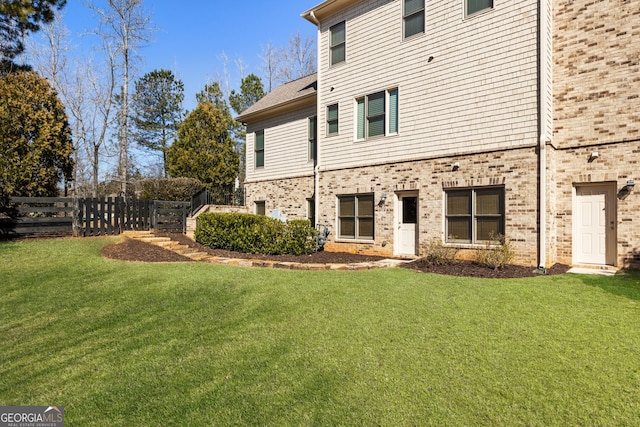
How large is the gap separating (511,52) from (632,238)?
515 centimetres

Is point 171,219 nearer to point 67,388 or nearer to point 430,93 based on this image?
point 430,93

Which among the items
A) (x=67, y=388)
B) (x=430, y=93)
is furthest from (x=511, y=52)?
(x=67, y=388)

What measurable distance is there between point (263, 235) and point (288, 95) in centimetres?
756

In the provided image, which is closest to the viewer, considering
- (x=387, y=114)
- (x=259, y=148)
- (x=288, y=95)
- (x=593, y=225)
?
(x=593, y=225)

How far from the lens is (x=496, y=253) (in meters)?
8.16

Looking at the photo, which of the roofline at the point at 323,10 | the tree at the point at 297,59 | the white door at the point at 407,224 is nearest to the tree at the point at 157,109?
the tree at the point at 297,59

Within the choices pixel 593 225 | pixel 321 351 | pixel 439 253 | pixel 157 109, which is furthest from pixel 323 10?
pixel 157 109

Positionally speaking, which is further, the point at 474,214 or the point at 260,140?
the point at 260,140

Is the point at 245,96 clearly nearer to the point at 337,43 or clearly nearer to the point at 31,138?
the point at 337,43

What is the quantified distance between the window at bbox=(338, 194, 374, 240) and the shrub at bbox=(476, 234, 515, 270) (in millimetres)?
3662

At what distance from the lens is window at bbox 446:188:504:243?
28.9 feet

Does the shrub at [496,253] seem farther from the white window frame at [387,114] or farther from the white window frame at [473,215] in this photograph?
the white window frame at [387,114]

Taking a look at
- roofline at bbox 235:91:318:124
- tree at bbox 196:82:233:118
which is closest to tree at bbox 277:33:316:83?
tree at bbox 196:82:233:118

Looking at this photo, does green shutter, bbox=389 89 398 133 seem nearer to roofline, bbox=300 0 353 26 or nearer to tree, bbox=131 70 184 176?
roofline, bbox=300 0 353 26
